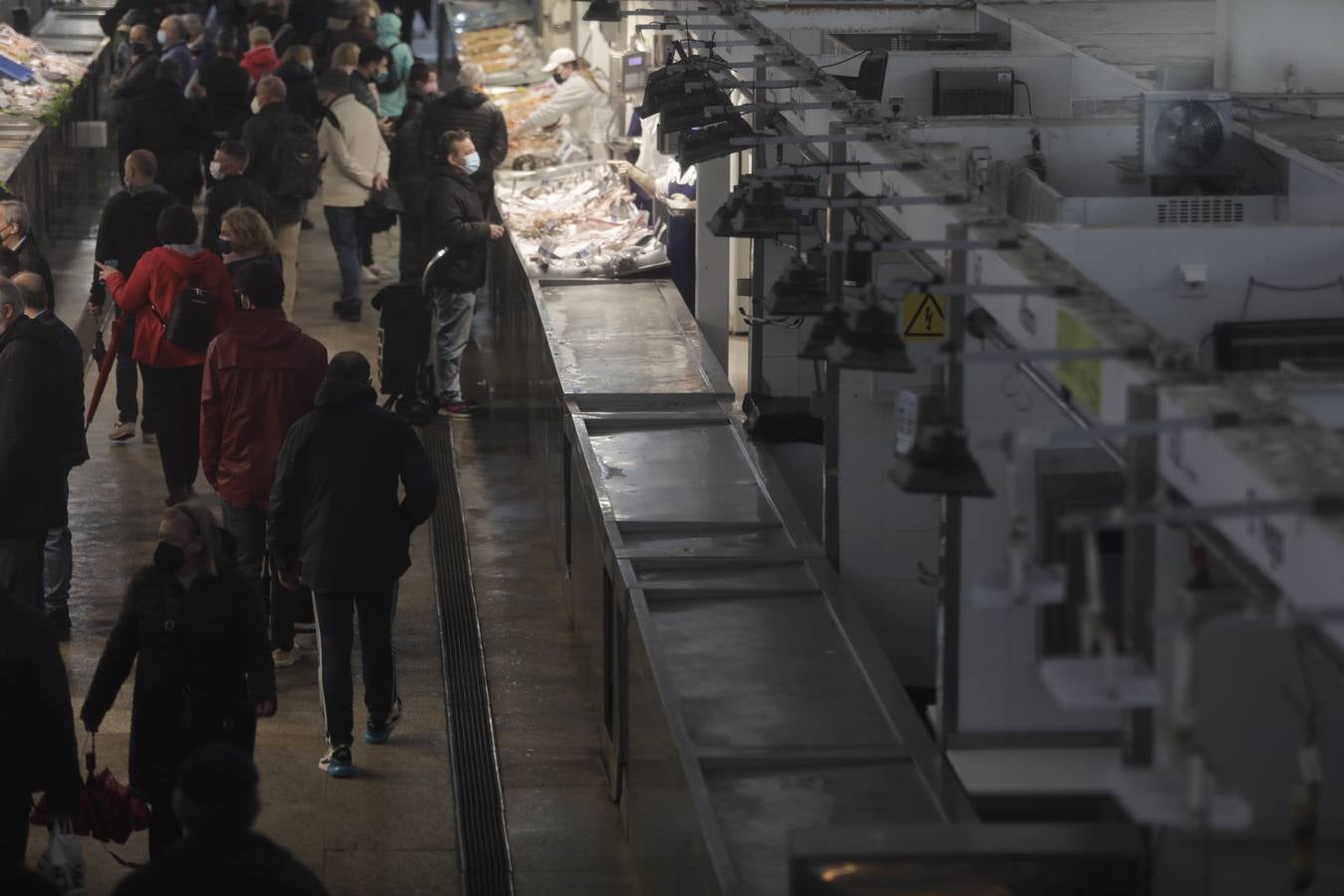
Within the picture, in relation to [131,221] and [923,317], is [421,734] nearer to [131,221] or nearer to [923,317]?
[923,317]

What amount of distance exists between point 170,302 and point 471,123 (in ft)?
15.1

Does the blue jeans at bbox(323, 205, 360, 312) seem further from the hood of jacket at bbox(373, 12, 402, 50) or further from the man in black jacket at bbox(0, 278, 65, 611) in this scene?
the man in black jacket at bbox(0, 278, 65, 611)

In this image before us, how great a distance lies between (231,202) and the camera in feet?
36.6

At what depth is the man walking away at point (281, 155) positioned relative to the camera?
13.1 meters

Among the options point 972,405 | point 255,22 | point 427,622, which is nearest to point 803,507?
point 427,622

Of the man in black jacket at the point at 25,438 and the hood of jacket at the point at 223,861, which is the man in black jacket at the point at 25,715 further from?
the man in black jacket at the point at 25,438

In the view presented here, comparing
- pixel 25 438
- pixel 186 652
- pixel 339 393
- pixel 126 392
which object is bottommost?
pixel 126 392

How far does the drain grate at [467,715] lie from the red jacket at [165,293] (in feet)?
5.01

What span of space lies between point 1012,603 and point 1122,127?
5401 mm

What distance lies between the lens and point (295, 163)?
42.9 ft

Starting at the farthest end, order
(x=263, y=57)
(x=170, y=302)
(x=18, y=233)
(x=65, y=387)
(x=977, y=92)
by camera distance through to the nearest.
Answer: (x=263, y=57) < (x=977, y=92) < (x=18, y=233) < (x=170, y=302) < (x=65, y=387)

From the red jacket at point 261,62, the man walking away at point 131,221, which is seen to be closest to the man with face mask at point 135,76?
the red jacket at point 261,62

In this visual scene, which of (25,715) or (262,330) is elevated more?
(262,330)

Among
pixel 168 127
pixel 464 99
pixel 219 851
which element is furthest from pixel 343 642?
pixel 168 127
